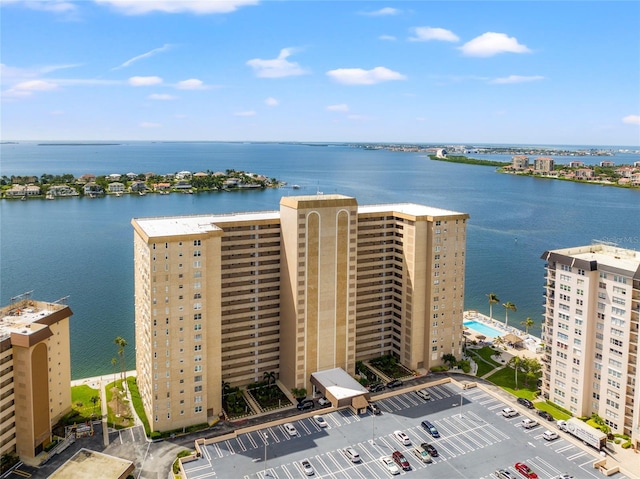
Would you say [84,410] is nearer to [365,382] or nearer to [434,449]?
[365,382]

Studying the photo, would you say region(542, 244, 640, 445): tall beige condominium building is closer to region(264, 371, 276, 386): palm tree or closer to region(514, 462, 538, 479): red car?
region(514, 462, 538, 479): red car

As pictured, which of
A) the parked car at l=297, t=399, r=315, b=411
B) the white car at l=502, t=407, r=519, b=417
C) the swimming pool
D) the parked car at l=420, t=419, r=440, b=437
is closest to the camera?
the parked car at l=420, t=419, r=440, b=437

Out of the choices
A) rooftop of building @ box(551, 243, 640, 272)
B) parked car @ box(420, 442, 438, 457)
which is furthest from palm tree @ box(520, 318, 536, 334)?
parked car @ box(420, 442, 438, 457)

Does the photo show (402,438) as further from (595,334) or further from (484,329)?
(484,329)

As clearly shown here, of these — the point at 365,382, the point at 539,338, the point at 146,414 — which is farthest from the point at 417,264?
the point at 146,414

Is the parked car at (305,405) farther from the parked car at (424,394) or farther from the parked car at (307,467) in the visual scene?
the parked car at (424,394)

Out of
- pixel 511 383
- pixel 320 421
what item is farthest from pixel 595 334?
pixel 320 421
